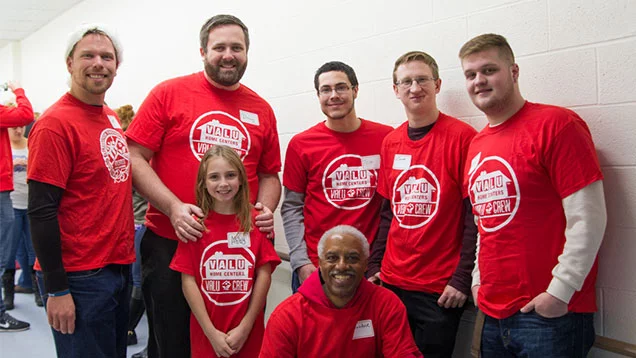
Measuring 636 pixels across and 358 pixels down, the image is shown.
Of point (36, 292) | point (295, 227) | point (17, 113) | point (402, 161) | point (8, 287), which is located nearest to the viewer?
point (402, 161)

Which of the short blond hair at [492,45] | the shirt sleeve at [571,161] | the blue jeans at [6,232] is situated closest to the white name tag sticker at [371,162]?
the short blond hair at [492,45]

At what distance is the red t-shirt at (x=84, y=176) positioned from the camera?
1.86 meters

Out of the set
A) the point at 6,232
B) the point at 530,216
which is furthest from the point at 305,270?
the point at 6,232

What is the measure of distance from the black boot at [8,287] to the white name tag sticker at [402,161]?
3.86 metres

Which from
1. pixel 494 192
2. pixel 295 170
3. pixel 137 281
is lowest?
pixel 137 281

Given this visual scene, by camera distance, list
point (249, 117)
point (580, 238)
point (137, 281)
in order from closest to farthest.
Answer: point (580, 238), point (249, 117), point (137, 281)

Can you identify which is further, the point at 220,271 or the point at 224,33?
the point at 224,33

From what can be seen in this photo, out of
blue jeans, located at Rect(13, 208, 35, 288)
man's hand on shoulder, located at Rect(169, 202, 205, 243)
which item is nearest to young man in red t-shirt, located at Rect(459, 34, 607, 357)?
man's hand on shoulder, located at Rect(169, 202, 205, 243)

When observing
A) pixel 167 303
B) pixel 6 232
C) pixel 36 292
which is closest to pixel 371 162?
pixel 167 303

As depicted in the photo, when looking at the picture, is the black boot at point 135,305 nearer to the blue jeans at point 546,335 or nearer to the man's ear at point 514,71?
the blue jeans at point 546,335

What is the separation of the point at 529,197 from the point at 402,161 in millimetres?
576

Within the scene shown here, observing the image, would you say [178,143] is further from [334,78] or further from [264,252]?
[334,78]

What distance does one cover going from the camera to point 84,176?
6.40 ft

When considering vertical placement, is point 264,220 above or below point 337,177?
below
